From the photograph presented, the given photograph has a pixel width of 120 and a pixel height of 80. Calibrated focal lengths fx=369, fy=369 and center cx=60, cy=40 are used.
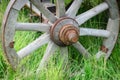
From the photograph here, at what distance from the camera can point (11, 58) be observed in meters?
3.24

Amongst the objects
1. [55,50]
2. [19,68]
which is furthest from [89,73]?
[19,68]

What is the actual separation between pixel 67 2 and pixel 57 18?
437 mm

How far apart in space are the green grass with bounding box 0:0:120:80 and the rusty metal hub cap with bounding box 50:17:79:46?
22 cm

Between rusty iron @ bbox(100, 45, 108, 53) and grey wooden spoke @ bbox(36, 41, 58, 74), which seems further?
rusty iron @ bbox(100, 45, 108, 53)

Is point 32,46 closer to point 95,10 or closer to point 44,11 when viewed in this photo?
point 44,11

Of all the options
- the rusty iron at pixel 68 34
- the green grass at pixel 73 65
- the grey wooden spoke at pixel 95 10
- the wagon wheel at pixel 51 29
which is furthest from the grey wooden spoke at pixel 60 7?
the green grass at pixel 73 65

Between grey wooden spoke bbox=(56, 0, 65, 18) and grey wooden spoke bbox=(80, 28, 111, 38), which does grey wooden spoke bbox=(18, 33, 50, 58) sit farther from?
grey wooden spoke bbox=(80, 28, 111, 38)

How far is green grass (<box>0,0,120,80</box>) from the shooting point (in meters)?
3.30

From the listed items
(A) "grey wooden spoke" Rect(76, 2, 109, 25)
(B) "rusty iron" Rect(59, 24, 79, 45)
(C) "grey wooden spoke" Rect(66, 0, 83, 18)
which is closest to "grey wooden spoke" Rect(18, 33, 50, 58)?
(B) "rusty iron" Rect(59, 24, 79, 45)

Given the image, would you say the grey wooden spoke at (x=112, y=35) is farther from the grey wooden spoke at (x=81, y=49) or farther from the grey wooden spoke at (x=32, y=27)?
the grey wooden spoke at (x=32, y=27)

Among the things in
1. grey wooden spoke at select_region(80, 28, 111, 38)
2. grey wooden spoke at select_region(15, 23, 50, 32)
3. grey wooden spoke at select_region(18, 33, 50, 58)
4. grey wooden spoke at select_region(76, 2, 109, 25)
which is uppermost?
grey wooden spoke at select_region(76, 2, 109, 25)

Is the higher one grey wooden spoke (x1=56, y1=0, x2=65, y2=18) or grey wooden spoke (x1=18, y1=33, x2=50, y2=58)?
grey wooden spoke (x1=56, y1=0, x2=65, y2=18)

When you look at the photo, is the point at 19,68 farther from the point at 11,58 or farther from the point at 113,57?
the point at 113,57

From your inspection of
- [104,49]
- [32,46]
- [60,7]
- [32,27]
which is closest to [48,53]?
[32,46]
